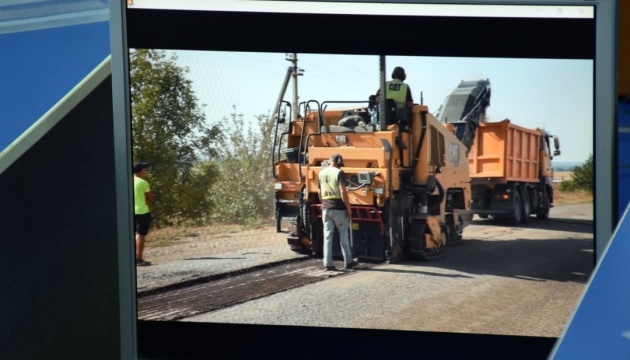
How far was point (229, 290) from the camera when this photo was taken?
2574mm

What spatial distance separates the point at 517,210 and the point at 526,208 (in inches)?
1.4

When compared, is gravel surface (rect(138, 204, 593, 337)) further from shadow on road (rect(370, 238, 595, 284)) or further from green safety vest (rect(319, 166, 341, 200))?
green safety vest (rect(319, 166, 341, 200))

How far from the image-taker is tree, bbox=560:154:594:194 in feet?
7.70

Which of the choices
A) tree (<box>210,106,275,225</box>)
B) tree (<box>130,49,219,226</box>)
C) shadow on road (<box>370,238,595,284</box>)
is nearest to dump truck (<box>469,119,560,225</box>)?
shadow on road (<box>370,238,595,284</box>)

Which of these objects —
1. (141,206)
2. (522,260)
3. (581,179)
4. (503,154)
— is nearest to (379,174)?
(503,154)

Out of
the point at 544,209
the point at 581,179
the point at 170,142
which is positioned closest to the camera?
the point at 581,179

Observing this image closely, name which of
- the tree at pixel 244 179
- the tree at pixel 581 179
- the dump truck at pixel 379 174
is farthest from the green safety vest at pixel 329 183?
the tree at pixel 581 179

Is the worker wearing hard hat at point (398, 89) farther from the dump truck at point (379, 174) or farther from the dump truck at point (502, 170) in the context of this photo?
the dump truck at point (502, 170)

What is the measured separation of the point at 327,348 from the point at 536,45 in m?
1.41

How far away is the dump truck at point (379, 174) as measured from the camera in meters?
2.50

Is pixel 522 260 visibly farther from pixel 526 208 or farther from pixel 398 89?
pixel 398 89

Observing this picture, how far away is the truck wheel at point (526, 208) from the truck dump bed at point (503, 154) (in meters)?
0.06

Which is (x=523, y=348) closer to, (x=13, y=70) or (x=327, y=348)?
(x=327, y=348)

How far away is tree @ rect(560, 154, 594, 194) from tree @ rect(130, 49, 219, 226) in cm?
136
